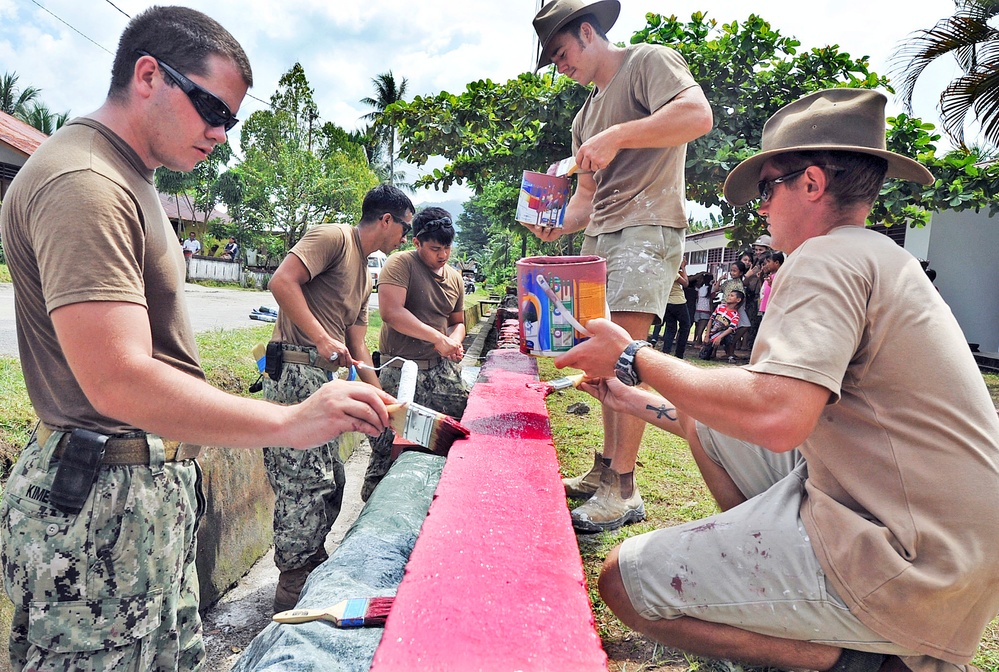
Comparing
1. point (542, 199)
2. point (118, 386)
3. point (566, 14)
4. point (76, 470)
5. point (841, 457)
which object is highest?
point (566, 14)

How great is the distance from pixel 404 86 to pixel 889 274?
49310mm

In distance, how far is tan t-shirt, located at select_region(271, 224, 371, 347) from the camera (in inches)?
142

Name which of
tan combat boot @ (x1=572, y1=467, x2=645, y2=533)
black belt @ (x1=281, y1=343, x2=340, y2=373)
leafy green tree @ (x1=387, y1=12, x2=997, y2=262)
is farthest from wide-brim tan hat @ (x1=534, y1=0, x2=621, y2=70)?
leafy green tree @ (x1=387, y1=12, x2=997, y2=262)

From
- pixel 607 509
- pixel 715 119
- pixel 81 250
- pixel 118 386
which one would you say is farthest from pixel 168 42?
pixel 715 119

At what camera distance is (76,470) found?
5.09 ft

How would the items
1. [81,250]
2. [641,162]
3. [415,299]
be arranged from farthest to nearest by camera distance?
1. [415,299]
2. [641,162]
3. [81,250]

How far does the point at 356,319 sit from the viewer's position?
4.08 m

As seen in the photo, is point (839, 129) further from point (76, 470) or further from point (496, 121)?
point (496, 121)

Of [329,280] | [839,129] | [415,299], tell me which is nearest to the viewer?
[839,129]

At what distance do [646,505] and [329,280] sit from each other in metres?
2.36

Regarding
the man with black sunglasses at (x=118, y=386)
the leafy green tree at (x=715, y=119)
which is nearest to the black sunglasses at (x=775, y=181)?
the man with black sunglasses at (x=118, y=386)

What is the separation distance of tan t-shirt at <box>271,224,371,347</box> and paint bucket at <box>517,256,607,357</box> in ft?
5.80

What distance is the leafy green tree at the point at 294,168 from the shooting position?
28625mm

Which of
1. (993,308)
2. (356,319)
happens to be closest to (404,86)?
(993,308)
